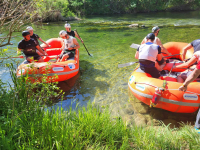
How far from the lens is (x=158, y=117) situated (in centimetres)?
304

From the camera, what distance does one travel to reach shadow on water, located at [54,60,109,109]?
3676 millimetres

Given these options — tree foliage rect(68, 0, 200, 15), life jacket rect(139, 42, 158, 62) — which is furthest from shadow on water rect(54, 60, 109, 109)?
tree foliage rect(68, 0, 200, 15)

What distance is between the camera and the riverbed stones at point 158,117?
2869 mm

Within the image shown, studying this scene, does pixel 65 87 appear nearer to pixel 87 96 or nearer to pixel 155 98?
pixel 87 96

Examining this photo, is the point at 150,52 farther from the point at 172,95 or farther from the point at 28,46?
the point at 28,46

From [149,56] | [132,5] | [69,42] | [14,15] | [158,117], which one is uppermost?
[132,5]

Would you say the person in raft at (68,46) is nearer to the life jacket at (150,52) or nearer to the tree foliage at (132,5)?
the life jacket at (150,52)

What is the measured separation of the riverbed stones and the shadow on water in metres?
1.24

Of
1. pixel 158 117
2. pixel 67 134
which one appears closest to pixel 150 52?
pixel 158 117

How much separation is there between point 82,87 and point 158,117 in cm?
220

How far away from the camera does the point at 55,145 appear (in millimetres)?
1809

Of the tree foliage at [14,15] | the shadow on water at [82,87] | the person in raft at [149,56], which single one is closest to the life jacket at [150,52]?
the person in raft at [149,56]

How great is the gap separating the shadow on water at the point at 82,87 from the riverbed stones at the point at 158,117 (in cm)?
124

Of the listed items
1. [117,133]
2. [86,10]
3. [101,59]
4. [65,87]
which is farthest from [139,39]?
[86,10]
